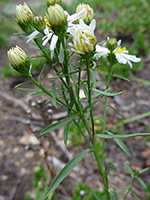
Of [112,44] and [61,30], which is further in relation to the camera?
[112,44]

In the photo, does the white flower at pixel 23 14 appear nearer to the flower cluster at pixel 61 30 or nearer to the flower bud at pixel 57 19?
the flower cluster at pixel 61 30

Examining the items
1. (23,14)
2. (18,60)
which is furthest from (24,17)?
(18,60)

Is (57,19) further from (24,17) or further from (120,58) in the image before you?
(120,58)

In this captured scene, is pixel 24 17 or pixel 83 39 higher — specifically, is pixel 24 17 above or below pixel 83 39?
above

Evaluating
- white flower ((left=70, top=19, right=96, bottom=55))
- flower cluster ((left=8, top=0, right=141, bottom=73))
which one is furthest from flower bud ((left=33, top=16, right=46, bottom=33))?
white flower ((left=70, top=19, right=96, bottom=55))

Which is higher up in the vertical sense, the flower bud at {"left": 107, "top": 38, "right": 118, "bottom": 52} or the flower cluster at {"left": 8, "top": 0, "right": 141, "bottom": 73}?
the flower cluster at {"left": 8, "top": 0, "right": 141, "bottom": 73}

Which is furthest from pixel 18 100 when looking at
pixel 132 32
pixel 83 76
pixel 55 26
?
pixel 132 32

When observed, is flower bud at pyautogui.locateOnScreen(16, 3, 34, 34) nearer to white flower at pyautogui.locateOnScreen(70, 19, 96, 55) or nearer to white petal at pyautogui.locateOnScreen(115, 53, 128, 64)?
white flower at pyautogui.locateOnScreen(70, 19, 96, 55)
